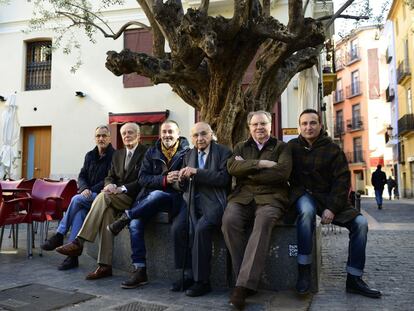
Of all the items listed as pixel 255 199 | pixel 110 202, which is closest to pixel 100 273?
pixel 110 202

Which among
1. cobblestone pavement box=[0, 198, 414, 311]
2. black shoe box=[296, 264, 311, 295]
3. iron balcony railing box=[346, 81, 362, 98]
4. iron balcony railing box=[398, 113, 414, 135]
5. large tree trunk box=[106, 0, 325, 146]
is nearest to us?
cobblestone pavement box=[0, 198, 414, 311]

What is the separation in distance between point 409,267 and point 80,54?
14003 millimetres

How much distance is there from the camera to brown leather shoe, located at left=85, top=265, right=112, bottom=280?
5.17 m

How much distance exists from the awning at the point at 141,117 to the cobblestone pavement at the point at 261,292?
349 inches

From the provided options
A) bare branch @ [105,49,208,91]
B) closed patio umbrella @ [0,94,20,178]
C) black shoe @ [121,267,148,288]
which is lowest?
black shoe @ [121,267,148,288]

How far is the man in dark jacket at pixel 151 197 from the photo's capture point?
4.98 meters

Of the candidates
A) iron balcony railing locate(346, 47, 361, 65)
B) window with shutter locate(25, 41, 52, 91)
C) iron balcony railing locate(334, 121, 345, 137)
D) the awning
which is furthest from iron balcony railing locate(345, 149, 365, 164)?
window with shutter locate(25, 41, 52, 91)

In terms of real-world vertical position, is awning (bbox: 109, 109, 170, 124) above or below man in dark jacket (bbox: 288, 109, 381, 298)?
above

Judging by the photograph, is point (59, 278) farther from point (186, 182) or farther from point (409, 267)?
point (409, 267)

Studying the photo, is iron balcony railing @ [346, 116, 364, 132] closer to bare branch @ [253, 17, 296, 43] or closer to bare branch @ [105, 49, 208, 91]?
bare branch @ [105, 49, 208, 91]

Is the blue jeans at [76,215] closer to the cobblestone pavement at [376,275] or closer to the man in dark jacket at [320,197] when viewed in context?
the man in dark jacket at [320,197]

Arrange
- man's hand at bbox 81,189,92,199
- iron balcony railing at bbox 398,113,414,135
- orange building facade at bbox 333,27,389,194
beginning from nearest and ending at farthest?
man's hand at bbox 81,189,92,199, iron balcony railing at bbox 398,113,414,135, orange building facade at bbox 333,27,389,194

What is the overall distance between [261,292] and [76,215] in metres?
2.71

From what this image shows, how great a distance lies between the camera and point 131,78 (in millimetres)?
15961
